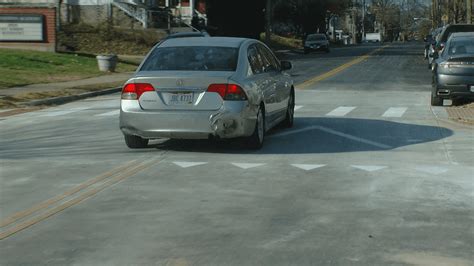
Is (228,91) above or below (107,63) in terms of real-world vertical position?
above

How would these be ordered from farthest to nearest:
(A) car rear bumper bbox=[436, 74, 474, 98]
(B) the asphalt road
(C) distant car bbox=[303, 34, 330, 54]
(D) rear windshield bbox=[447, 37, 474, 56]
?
(C) distant car bbox=[303, 34, 330, 54], (D) rear windshield bbox=[447, 37, 474, 56], (A) car rear bumper bbox=[436, 74, 474, 98], (B) the asphalt road

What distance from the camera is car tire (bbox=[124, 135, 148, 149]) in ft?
39.2

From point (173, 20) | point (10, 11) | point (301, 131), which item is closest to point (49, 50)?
point (10, 11)

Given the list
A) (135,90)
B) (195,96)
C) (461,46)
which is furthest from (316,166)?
(461,46)

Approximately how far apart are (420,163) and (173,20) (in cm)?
4804

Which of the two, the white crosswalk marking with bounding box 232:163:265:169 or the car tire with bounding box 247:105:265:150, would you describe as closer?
the white crosswalk marking with bounding box 232:163:265:169

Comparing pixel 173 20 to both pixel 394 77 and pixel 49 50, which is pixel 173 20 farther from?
pixel 394 77

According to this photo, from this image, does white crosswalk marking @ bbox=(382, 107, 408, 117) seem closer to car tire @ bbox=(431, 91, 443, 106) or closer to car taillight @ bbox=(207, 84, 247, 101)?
car tire @ bbox=(431, 91, 443, 106)

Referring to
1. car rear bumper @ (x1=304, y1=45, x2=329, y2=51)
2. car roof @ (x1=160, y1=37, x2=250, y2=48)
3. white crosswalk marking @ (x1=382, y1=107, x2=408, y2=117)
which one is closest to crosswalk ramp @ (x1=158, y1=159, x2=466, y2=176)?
car roof @ (x1=160, y1=37, x2=250, y2=48)

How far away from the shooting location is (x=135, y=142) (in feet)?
39.4

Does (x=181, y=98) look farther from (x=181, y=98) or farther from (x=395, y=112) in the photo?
(x=395, y=112)

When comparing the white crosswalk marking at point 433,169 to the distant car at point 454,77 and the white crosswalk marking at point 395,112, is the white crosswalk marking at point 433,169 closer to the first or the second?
the white crosswalk marking at point 395,112

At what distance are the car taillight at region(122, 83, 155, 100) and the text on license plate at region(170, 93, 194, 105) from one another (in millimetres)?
306

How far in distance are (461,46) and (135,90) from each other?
412 inches
